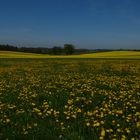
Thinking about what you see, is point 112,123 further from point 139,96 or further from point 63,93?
point 63,93

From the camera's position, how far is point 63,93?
11.7 metres

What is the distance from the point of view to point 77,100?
10023 mm

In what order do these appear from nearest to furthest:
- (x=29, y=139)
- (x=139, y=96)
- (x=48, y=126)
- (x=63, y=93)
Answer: (x=29, y=139) < (x=48, y=126) < (x=139, y=96) < (x=63, y=93)

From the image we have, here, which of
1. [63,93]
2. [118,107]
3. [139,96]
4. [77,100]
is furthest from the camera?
[63,93]

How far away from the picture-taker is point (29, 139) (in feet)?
20.6

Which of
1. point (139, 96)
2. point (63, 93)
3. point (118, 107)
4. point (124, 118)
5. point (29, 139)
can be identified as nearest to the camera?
point (29, 139)

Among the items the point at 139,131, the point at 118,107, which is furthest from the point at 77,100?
the point at 139,131

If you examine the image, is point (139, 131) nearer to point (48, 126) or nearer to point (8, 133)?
point (48, 126)

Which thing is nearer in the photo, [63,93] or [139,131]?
[139,131]

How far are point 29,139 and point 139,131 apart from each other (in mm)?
2105

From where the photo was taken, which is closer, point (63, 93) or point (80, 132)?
point (80, 132)

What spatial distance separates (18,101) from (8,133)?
368 cm

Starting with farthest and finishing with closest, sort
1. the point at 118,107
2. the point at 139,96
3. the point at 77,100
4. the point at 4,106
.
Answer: the point at 139,96, the point at 77,100, the point at 4,106, the point at 118,107

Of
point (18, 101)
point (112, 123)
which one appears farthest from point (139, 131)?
point (18, 101)
